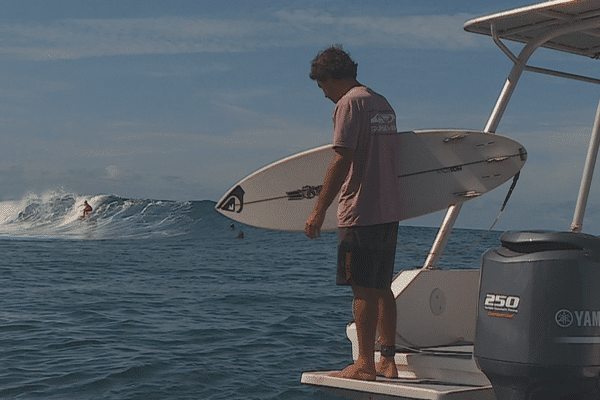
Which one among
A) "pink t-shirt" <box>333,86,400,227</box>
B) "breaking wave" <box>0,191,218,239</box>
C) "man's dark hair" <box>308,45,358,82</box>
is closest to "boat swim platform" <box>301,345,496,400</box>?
"pink t-shirt" <box>333,86,400,227</box>

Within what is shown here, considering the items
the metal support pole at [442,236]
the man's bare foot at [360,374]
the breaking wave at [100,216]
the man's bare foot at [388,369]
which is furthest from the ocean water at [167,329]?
the breaking wave at [100,216]

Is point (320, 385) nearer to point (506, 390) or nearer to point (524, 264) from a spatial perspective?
point (506, 390)

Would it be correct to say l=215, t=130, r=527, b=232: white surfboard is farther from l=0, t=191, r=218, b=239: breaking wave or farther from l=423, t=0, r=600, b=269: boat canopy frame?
l=0, t=191, r=218, b=239: breaking wave

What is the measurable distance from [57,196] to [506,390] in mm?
51103

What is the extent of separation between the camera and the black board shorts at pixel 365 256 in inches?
129

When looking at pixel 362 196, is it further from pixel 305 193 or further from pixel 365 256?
pixel 305 193

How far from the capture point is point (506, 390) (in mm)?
2875

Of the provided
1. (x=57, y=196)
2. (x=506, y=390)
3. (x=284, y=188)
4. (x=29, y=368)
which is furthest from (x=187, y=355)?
(x=57, y=196)

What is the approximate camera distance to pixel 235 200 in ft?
14.8

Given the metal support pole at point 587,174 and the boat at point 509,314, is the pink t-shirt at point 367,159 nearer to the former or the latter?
the boat at point 509,314

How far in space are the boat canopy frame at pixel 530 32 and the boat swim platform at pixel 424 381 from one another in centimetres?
64

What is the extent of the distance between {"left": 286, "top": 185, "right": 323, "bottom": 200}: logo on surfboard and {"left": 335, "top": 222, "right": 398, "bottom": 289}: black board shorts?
1.09 metres

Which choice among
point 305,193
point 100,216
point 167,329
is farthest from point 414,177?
point 100,216

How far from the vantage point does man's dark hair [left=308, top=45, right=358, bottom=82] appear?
3400 millimetres
